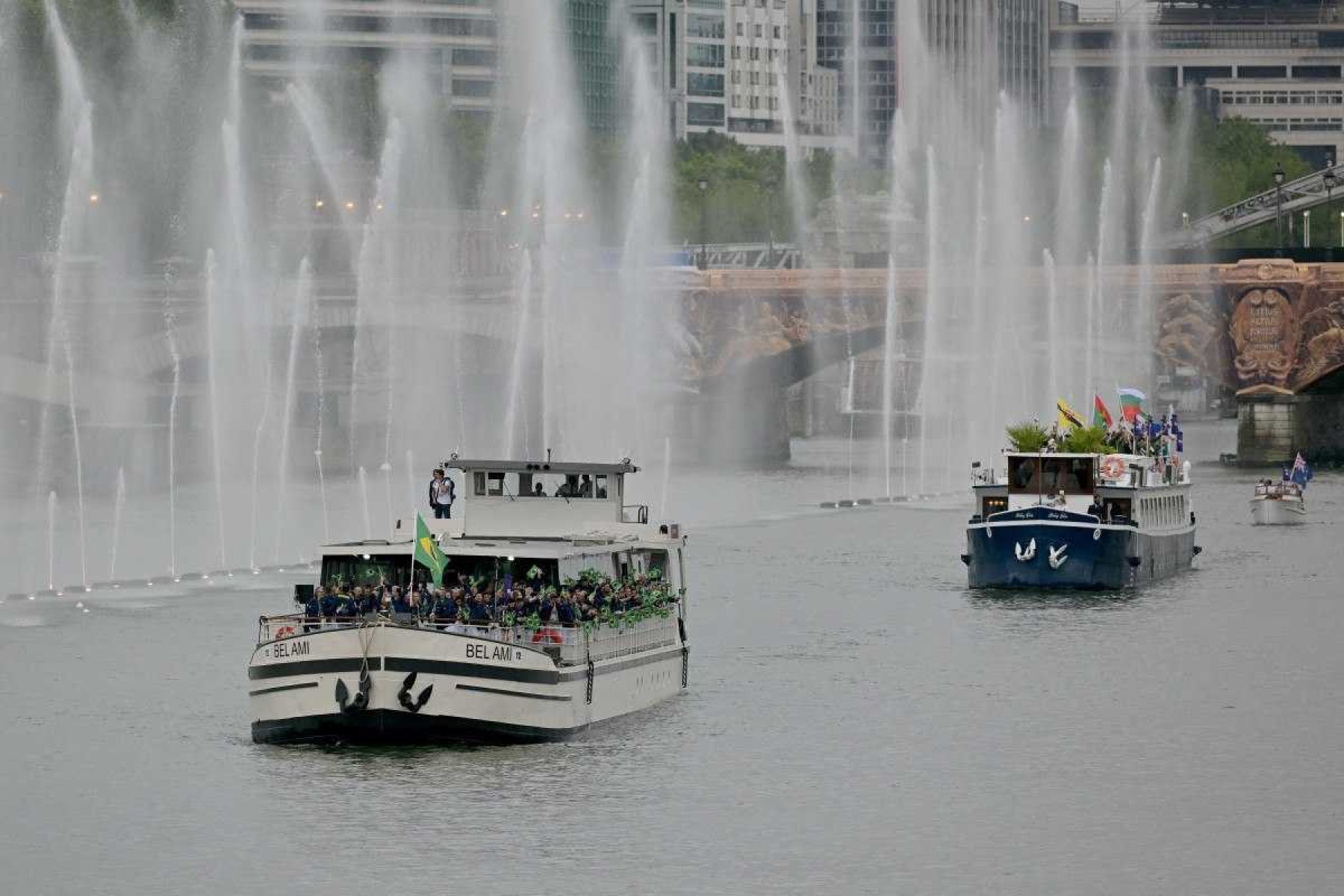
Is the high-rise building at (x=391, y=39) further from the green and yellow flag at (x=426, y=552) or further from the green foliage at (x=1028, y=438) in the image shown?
the green and yellow flag at (x=426, y=552)

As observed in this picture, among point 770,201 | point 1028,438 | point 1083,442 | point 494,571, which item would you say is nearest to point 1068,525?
point 1028,438

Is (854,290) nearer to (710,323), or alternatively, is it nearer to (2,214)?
(710,323)

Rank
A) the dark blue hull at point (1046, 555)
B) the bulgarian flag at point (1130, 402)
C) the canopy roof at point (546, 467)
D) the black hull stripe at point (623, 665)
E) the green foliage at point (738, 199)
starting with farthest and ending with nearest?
the green foliage at point (738, 199), the bulgarian flag at point (1130, 402), the dark blue hull at point (1046, 555), the canopy roof at point (546, 467), the black hull stripe at point (623, 665)

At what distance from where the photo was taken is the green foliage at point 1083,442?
252 feet

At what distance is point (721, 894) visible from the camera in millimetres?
39281

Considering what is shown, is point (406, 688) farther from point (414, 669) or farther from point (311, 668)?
point (311, 668)

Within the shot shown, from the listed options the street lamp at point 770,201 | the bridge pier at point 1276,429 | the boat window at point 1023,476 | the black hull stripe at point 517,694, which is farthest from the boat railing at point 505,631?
the street lamp at point 770,201

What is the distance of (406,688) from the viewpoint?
4509 cm

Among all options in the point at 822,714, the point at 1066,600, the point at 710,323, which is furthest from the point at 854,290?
the point at 822,714

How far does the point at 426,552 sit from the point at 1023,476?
32177 millimetres

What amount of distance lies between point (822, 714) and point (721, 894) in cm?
1387

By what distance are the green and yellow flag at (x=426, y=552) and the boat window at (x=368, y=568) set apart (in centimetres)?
163

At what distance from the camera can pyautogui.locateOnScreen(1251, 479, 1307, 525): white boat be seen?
9781 cm

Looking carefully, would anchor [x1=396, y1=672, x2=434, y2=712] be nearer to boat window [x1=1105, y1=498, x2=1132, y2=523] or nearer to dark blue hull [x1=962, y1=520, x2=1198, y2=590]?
dark blue hull [x1=962, y1=520, x2=1198, y2=590]
